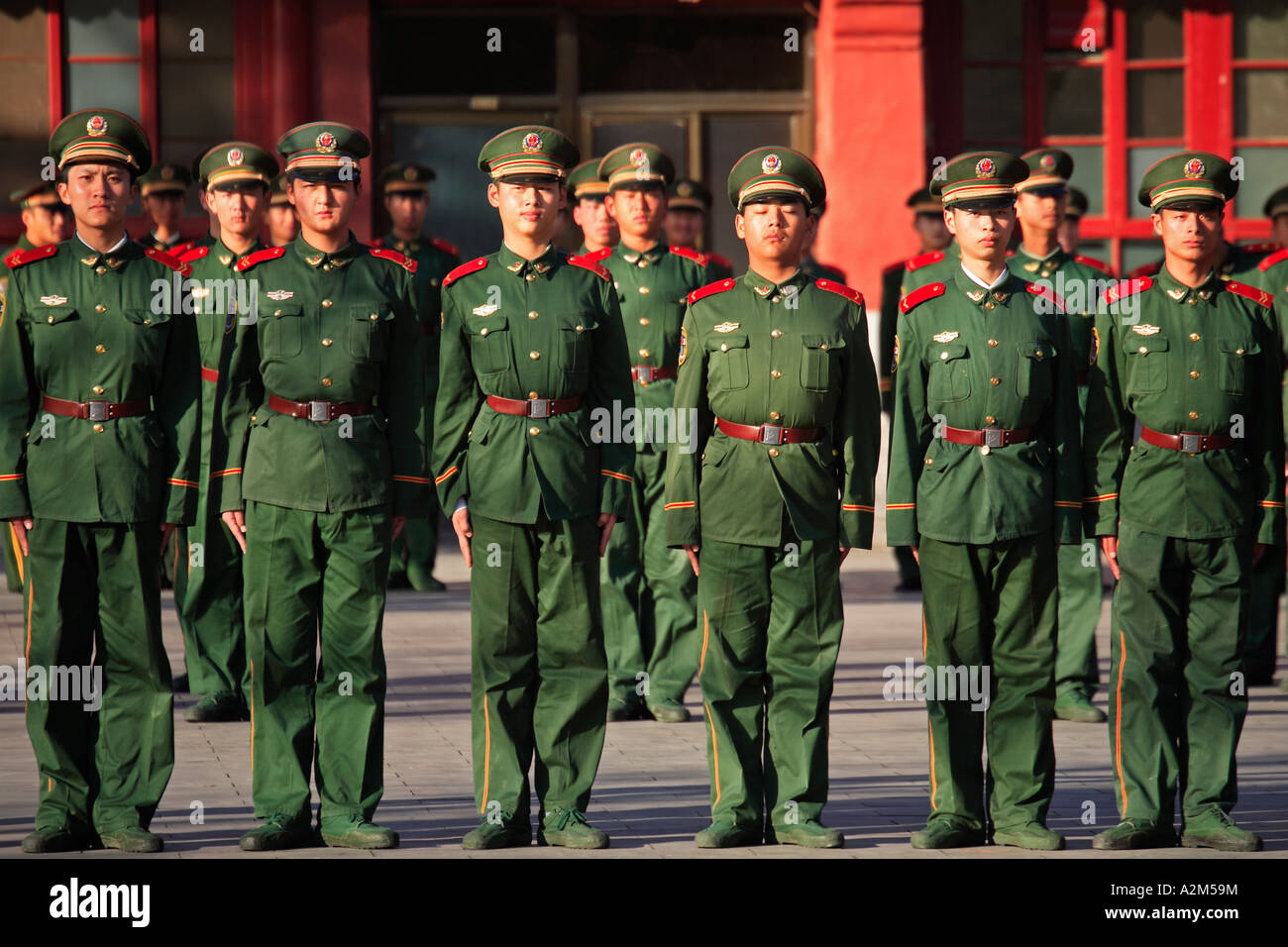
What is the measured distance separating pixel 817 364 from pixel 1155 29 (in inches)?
414

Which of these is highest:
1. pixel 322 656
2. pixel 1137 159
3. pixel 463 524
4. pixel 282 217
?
pixel 1137 159

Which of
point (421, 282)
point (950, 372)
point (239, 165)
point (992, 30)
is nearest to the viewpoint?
point (950, 372)

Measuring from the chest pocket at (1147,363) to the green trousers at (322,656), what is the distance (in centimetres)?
253

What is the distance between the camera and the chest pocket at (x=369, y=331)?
6645 mm

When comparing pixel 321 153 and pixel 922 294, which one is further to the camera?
pixel 922 294

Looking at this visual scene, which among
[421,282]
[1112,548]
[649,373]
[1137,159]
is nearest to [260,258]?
[649,373]

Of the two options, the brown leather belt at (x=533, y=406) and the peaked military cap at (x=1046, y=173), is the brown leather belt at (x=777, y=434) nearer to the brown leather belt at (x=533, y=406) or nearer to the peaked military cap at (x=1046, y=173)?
the brown leather belt at (x=533, y=406)

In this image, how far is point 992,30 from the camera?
1602cm

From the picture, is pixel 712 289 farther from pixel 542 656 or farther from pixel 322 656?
pixel 322 656

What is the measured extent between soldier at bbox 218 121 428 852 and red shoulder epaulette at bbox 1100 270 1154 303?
241cm

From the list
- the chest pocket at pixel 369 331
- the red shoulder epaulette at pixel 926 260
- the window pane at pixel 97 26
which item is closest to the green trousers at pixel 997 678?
the chest pocket at pixel 369 331

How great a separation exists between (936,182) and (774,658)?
1.77m

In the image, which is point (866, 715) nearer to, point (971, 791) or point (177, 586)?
point (971, 791)

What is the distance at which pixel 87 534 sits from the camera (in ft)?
21.8
